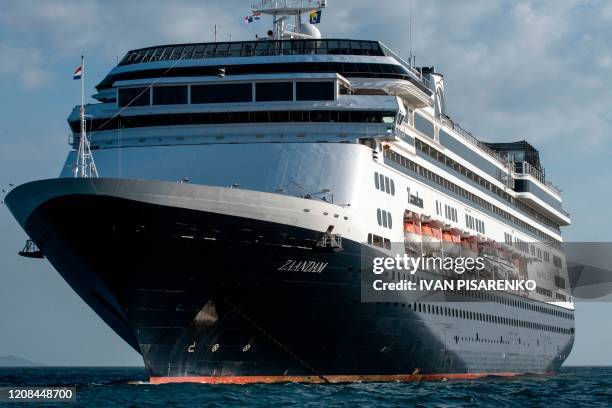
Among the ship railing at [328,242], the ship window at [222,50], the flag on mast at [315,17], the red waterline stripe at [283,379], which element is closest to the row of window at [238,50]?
the ship window at [222,50]

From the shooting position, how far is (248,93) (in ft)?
125

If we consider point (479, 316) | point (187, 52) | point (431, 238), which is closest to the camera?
point (187, 52)

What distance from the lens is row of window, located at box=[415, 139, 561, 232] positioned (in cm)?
4450

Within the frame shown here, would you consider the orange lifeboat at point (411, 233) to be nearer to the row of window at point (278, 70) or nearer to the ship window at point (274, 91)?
the row of window at point (278, 70)

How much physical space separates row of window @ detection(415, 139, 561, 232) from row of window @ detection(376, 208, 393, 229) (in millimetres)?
5578

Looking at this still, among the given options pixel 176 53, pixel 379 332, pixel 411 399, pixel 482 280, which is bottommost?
pixel 411 399

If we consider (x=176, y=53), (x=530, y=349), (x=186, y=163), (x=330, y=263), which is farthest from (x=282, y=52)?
(x=530, y=349)

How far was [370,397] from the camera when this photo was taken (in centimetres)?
3136

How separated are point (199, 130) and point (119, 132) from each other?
9.61ft

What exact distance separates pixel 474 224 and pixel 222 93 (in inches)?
651

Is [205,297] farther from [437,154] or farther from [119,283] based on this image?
[437,154]

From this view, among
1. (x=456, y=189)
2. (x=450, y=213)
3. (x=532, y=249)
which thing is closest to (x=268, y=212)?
(x=450, y=213)

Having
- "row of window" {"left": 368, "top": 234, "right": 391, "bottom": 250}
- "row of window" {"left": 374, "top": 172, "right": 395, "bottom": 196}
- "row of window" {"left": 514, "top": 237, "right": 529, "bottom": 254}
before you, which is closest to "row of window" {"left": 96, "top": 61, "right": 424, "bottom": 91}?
"row of window" {"left": 374, "top": 172, "right": 395, "bottom": 196}

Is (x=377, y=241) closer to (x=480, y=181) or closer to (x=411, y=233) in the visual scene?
(x=411, y=233)
